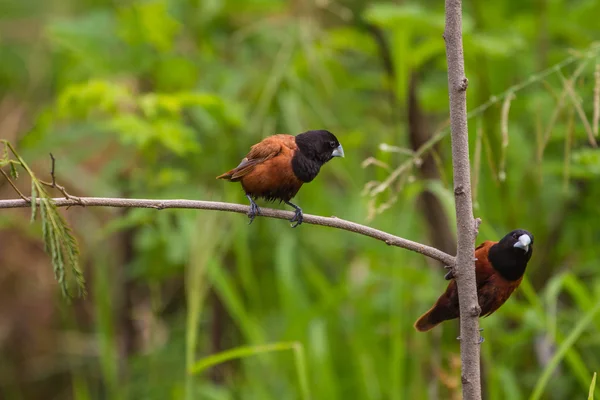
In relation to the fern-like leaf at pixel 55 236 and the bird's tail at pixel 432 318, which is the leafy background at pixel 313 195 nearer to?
the bird's tail at pixel 432 318

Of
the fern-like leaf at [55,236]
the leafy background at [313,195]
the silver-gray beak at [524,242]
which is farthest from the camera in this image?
the leafy background at [313,195]

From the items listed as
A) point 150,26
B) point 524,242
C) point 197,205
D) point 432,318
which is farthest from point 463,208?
point 150,26

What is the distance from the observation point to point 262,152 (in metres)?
2.48

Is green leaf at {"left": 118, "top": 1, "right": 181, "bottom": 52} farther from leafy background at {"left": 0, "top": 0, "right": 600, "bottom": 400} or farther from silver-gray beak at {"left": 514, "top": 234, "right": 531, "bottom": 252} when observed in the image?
silver-gray beak at {"left": 514, "top": 234, "right": 531, "bottom": 252}

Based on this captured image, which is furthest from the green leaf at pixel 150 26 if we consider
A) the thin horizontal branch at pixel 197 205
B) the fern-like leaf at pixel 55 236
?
the fern-like leaf at pixel 55 236

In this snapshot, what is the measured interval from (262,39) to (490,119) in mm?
1374

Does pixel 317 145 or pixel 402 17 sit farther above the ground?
pixel 402 17

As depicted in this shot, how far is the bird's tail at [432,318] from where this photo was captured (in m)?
2.25

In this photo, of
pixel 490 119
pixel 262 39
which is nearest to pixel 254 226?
pixel 262 39

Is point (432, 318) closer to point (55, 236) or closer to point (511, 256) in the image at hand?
point (511, 256)

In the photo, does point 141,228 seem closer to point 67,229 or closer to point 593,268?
point 593,268

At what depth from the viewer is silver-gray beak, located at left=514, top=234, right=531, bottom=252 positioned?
2158mm

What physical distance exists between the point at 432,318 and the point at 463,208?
2.71ft

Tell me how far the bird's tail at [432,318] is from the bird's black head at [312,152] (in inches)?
21.8
